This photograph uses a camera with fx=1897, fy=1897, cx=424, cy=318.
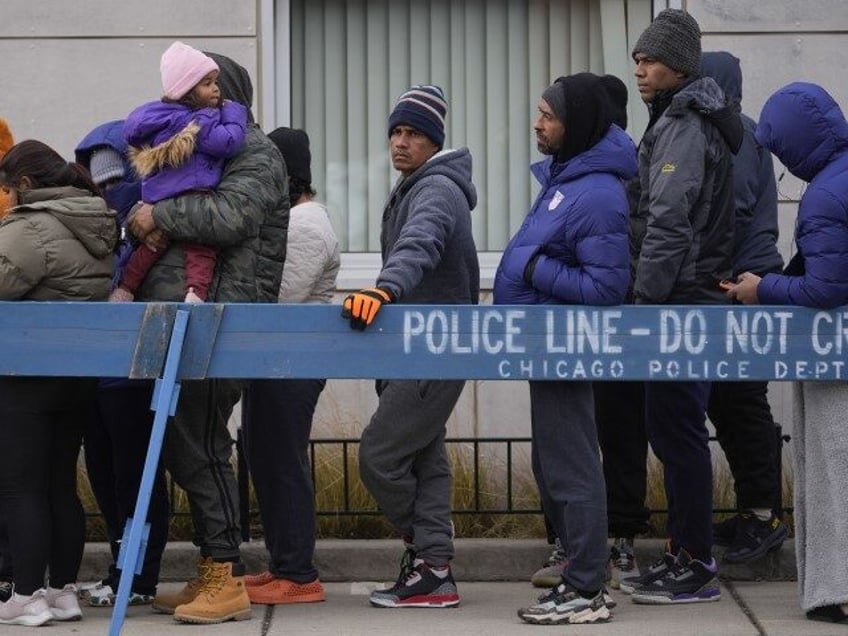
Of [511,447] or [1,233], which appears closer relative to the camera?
[1,233]

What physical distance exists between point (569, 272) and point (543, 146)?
1.72ft

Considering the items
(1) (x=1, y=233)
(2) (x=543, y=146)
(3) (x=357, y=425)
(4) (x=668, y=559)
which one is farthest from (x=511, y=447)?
(1) (x=1, y=233)

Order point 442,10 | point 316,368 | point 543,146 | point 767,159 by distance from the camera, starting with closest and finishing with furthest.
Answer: point 316,368, point 543,146, point 767,159, point 442,10

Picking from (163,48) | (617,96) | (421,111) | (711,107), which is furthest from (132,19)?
(711,107)

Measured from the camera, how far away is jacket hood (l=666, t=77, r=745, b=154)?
22.8 ft

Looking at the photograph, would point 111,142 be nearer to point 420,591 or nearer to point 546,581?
point 420,591

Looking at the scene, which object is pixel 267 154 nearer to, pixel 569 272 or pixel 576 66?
pixel 569 272

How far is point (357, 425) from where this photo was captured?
928cm

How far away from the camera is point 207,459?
22.2 feet

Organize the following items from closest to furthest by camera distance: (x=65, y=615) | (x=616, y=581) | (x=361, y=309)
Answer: (x=361, y=309) → (x=65, y=615) → (x=616, y=581)

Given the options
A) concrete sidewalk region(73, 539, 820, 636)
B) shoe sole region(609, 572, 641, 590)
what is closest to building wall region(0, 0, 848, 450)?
concrete sidewalk region(73, 539, 820, 636)

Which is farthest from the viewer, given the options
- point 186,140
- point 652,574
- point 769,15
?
point 769,15

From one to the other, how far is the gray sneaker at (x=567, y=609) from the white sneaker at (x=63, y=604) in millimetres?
1631

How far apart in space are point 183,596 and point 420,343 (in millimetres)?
1484
